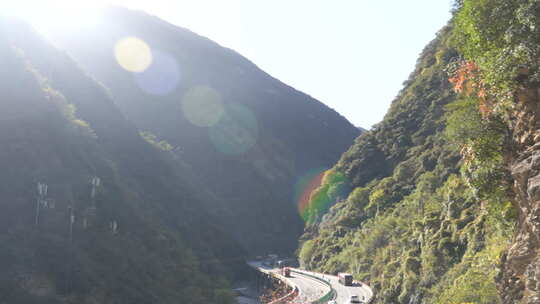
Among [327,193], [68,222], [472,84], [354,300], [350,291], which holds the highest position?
[472,84]

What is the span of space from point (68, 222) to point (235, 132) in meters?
130

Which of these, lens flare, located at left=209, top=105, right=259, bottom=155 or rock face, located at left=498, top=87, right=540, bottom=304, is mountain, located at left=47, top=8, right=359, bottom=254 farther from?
rock face, located at left=498, top=87, right=540, bottom=304

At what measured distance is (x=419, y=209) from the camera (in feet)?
175

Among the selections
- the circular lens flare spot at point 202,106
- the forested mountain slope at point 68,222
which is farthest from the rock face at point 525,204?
the circular lens flare spot at point 202,106

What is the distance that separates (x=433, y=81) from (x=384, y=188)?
21.6 metres

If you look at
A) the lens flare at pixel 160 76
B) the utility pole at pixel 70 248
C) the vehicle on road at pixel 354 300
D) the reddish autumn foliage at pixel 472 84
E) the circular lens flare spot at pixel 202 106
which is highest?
the lens flare at pixel 160 76

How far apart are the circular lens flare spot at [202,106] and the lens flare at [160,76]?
7851 mm

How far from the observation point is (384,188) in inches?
2746

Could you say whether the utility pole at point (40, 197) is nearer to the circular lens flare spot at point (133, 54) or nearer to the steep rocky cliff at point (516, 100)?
the steep rocky cliff at point (516, 100)

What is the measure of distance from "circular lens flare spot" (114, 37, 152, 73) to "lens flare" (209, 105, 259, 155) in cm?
3708

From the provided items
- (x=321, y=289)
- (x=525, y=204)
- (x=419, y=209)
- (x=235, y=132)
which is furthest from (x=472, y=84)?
(x=235, y=132)

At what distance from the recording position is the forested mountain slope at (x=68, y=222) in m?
31.9

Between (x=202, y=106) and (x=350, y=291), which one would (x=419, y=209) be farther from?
(x=202, y=106)

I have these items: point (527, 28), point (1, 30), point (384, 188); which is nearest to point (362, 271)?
point (384, 188)
